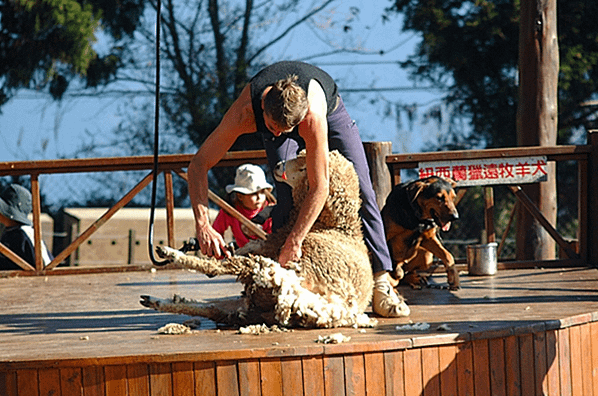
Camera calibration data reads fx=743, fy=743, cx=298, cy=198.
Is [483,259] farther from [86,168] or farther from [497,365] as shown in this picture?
[86,168]

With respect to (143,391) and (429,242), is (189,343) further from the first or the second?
(429,242)

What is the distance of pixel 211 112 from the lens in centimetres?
1188

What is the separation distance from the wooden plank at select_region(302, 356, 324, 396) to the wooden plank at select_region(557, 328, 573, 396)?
1.17m

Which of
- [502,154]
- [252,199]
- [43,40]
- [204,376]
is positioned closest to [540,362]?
[204,376]

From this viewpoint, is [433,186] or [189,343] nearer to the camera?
[189,343]

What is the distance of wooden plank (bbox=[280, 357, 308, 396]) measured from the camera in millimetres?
2914

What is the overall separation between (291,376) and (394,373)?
0.43m

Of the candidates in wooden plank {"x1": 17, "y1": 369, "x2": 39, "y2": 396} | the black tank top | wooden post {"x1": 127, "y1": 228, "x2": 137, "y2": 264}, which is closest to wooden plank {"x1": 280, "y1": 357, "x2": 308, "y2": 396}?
wooden plank {"x1": 17, "y1": 369, "x2": 39, "y2": 396}

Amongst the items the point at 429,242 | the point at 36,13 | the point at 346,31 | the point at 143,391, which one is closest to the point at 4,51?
the point at 36,13

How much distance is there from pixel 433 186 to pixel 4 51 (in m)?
8.39

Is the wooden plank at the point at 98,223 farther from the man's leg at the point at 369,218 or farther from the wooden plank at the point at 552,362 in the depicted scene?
the wooden plank at the point at 552,362

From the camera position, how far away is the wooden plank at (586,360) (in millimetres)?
3510

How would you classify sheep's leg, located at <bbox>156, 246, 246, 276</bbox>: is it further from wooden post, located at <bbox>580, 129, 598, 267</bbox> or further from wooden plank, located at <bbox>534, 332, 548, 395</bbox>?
wooden post, located at <bbox>580, 129, 598, 267</bbox>

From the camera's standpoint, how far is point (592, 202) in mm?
5570
